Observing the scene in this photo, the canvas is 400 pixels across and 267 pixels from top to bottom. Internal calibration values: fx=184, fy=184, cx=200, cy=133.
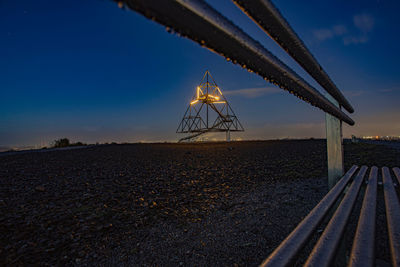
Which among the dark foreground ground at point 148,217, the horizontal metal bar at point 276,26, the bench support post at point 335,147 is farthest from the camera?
the bench support post at point 335,147

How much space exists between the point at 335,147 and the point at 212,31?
8.04 feet

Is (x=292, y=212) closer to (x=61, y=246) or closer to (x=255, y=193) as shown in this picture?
(x=255, y=193)

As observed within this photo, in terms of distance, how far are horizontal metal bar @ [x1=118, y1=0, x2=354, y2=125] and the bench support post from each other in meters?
2.00

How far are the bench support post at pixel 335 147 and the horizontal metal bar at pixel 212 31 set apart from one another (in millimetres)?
2003

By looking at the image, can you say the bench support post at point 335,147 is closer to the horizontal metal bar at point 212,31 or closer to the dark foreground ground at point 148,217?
the dark foreground ground at point 148,217

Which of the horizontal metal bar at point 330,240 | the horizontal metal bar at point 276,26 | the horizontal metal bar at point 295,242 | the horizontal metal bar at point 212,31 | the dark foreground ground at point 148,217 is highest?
the horizontal metal bar at point 276,26

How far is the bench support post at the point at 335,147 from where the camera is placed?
2.17 m

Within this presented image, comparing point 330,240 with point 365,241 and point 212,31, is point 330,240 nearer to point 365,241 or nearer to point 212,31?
point 365,241

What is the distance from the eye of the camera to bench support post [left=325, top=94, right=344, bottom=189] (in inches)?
85.5

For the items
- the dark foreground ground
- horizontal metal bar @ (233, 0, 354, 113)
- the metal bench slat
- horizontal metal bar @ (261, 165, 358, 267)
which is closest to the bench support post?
the dark foreground ground

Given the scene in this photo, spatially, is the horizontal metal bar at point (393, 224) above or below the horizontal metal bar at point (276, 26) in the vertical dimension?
below

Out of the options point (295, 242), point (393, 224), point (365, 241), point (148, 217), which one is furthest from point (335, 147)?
point (148, 217)

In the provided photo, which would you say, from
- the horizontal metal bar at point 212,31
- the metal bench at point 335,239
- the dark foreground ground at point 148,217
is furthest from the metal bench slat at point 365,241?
the dark foreground ground at point 148,217

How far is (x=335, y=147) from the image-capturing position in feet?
7.27
